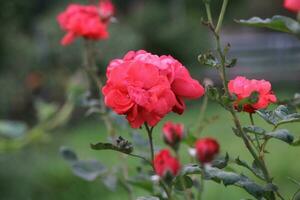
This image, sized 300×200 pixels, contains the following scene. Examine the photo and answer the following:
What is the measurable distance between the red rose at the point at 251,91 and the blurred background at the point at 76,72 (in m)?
0.08

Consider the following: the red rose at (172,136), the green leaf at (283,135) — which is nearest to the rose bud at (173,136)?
the red rose at (172,136)

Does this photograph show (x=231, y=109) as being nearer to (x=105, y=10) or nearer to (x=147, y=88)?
(x=147, y=88)

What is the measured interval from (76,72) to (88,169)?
2.70 meters

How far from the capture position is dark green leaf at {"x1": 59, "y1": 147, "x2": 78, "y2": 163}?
1.20 m

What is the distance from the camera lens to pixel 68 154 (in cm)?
121

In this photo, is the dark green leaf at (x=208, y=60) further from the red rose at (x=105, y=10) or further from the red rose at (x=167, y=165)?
the red rose at (x=105, y=10)

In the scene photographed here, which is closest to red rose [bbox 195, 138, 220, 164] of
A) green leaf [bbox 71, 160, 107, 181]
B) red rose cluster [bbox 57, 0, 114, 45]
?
green leaf [bbox 71, 160, 107, 181]

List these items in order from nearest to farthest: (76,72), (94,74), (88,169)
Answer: (88,169), (94,74), (76,72)

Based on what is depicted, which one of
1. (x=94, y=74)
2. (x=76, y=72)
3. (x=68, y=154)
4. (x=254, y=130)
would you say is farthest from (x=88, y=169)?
(x=76, y=72)

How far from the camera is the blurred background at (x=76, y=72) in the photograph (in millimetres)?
3051

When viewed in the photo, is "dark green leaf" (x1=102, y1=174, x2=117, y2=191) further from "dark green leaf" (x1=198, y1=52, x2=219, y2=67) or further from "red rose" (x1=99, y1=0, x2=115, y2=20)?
"dark green leaf" (x1=198, y1=52, x2=219, y2=67)

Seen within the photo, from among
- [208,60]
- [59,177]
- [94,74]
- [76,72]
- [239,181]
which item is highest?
[208,60]

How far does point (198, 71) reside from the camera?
314 inches

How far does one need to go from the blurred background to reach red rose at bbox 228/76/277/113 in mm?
83
